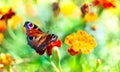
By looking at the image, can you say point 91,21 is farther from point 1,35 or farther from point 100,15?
point 1,35

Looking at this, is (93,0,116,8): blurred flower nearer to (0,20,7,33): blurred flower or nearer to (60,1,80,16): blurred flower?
(60,1,80,16): blurred flower

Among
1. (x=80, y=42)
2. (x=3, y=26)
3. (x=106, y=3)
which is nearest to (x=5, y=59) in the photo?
(x=3, y=26)

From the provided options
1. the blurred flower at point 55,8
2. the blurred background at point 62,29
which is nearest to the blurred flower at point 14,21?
the blurred background at point 62,29

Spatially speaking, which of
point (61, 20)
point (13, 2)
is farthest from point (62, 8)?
point (13, 2)

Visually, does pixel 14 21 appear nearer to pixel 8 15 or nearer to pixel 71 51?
pixel 8 15

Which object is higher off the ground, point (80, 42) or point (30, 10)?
point (30, 10)

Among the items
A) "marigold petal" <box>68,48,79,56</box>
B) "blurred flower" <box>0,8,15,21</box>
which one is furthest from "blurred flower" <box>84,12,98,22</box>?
"blurred flower" <box>0,8,15,21</box>

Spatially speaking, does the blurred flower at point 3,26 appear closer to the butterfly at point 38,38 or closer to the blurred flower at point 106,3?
the butterfly at point 38,38
